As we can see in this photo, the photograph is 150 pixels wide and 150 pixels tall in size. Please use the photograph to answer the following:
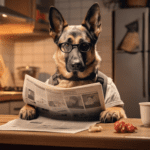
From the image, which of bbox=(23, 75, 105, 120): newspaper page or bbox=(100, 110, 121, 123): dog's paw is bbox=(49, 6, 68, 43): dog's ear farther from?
bbox=(100, 110, 121, 123): dog's paw

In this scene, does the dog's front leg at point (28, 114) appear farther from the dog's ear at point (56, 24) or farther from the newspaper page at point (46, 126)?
the dog's ear at point (56, 24)

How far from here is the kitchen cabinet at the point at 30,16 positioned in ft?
8.63

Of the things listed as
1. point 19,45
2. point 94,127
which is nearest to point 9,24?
point 19,45

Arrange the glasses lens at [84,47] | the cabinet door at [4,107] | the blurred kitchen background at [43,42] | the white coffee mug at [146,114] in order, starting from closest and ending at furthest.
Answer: the white coffee mug at [146,114], the glasses lens at [84,47], the cabinet door at [4,107], the blurred kitchen background at [43,42]

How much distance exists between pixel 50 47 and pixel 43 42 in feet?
0.42

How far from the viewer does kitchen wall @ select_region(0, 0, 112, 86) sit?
3.25 meters

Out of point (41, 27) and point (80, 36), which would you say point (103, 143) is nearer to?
point (80, 36)

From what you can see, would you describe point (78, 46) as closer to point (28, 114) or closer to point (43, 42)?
point (28, 114)

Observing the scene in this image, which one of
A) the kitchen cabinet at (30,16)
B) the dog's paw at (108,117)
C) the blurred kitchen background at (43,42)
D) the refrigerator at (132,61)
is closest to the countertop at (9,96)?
the blurred kitchen background at (43,42)

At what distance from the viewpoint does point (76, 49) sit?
2.99 ft

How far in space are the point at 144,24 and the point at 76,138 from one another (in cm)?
250

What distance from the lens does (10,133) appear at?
2.02 ft

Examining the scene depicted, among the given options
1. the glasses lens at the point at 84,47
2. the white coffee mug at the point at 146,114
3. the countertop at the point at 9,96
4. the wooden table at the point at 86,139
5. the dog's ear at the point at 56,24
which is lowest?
the countertop at the point at 9,96

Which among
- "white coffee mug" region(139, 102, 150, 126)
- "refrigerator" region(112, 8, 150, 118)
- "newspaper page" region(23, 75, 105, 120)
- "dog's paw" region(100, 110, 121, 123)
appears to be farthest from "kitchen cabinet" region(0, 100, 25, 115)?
"white coffee mug" region(139, 102, 150, 126)
